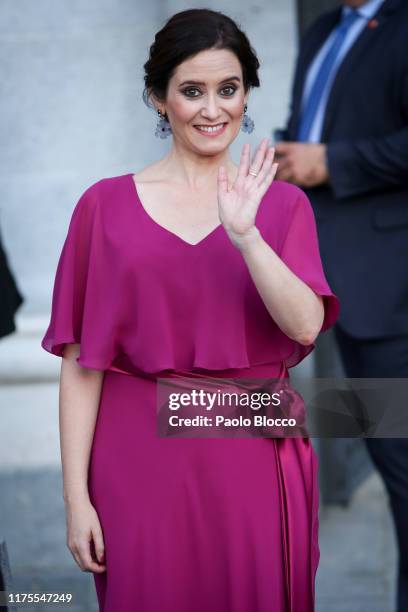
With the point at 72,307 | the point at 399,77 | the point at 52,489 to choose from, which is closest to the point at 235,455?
the point at 72,307

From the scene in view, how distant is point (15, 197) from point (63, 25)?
0.69 m

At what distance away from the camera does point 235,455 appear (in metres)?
2.59

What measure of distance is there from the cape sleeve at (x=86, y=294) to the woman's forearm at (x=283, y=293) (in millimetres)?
367

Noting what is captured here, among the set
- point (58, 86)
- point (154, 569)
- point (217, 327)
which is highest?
point (58, 86)

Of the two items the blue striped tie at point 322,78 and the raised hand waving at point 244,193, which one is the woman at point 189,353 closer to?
the raised hand waving at point 244,193

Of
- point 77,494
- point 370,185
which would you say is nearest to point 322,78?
point 370,185

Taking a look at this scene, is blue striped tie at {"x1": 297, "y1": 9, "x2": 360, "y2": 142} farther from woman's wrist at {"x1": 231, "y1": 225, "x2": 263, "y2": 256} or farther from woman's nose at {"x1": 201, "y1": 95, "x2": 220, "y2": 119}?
woman's wrist at {"x1": 231, "y1": 225, "x2": 263, "y2": 256}

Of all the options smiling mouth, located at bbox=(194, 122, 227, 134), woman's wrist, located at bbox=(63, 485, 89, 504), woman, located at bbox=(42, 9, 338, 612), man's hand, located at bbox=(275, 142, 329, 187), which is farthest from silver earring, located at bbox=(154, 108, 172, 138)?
man's hand, located at bbox=(275, 142, 329, 187)

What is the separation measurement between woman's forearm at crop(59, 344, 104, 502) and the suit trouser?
51.2 inches

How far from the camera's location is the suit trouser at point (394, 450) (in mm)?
3707

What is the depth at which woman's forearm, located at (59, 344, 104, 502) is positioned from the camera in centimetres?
266

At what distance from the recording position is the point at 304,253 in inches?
101

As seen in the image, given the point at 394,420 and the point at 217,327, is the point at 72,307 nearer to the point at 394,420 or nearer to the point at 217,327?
the point at 217,327

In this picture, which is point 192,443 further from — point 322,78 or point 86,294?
point 322,78
